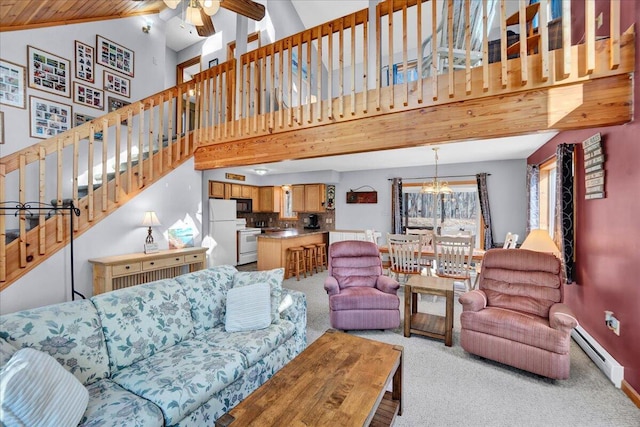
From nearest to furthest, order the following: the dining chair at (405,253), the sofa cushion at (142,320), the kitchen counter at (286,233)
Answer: the sofa cushion at (142,320) < the dining chair at (405,253) < the kitchen counter at (286,233)

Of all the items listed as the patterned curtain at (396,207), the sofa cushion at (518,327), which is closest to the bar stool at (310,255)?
→ the patterned curtain at (396,207)

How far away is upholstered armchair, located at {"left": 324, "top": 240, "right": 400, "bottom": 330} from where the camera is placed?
10.3 feet

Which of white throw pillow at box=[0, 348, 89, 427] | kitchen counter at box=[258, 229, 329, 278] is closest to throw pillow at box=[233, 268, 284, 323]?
white throw pillow at box=[0, 348, 89, 427]

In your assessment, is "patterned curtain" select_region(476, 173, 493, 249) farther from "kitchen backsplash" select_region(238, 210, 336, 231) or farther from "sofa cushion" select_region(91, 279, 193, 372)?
"sofa cushion" select_region(91, 279, 193, 372)

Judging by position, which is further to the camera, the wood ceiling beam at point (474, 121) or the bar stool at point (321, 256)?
the bar stool at point (321, 256)

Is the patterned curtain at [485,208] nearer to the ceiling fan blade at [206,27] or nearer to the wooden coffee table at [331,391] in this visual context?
the wooden coffee table at [331,391]

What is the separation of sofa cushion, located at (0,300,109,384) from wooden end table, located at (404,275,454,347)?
2.63 meters

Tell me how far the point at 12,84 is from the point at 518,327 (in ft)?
20.7

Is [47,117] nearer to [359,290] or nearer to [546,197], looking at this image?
[359,290]

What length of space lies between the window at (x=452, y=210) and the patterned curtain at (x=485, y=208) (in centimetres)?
20

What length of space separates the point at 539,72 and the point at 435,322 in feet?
8.60

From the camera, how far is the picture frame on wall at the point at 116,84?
471cm

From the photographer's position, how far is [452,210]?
6039mm

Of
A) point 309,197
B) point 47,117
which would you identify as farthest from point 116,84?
point 309,197
